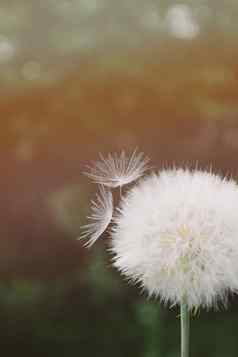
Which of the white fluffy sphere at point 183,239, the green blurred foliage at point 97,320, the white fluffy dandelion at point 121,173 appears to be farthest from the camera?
the green blurred foliage at point 97,320

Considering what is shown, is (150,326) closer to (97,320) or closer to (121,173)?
(97,320)

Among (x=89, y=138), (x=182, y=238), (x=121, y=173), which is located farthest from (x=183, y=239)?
(x=89, y=138)

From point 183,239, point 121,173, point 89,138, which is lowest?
point 183,239

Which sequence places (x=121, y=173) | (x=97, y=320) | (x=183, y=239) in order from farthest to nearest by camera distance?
1. (x=97, y=320)
2. (x=121, y=173)
3. (x=183, y=239)

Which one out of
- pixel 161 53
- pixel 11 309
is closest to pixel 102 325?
pixel 11 309

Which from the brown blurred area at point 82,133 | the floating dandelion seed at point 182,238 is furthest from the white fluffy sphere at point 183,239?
the brown blurred area at point 82,133

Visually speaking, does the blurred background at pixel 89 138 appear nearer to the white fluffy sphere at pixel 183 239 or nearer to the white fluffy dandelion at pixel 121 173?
the white fluffy dandelion at pixel 121 173

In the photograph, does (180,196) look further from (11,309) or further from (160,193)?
(11,309)

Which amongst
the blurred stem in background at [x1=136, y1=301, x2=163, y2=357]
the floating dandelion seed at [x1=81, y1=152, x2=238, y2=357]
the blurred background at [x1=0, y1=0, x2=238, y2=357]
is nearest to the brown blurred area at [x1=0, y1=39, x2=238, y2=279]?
the blurred background at [x1=0, y1=0, x2=238, y2=357]
